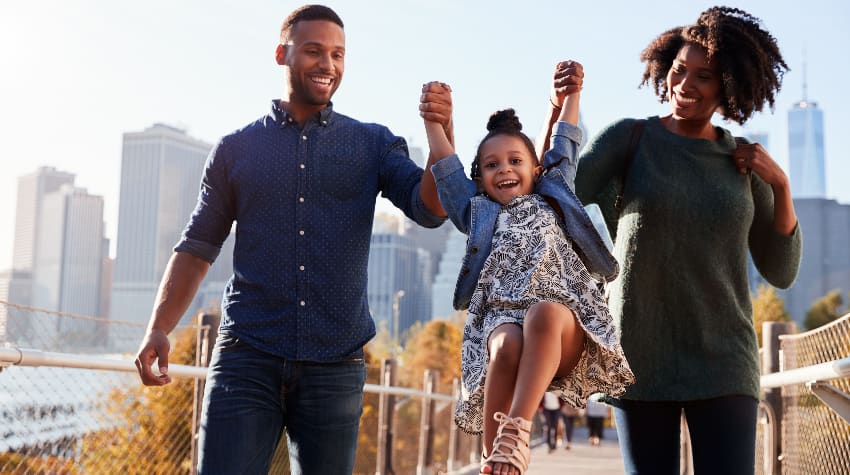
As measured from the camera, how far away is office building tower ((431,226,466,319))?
172m

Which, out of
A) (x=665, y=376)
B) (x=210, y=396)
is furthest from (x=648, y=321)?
(x=210, y=396)

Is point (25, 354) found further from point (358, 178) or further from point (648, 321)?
point (648, 321)

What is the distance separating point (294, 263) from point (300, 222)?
118 mm

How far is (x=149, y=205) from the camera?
572 ft

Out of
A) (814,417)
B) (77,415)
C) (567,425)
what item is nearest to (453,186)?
(814,417)

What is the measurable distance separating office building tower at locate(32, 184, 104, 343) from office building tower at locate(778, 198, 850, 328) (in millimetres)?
107362

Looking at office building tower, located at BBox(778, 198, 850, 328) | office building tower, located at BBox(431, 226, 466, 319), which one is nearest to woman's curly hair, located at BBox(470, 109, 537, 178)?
office building tower, located at BBox(778, 198, 850, 328)

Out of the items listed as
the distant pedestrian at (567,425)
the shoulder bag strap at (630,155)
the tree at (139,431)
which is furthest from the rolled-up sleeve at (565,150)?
the distant pedestrian at (567,425)

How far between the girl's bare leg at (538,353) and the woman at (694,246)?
0.63 m

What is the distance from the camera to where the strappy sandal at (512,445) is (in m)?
1.99

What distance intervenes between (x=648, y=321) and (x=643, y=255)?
Result: 0.60 feet

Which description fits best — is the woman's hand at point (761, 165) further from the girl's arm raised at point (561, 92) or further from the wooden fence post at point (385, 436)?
the wooden fence post at point (385, 436)

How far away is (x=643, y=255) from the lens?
9.20 feet

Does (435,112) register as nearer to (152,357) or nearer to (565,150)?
(565,150)
